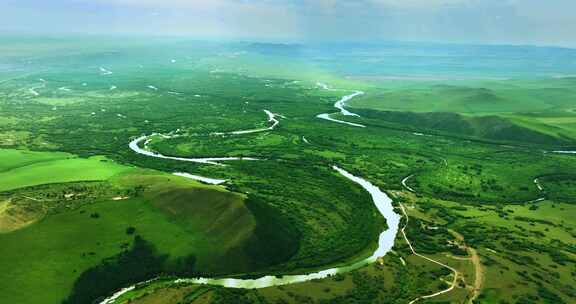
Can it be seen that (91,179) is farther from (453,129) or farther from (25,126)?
(453,129)

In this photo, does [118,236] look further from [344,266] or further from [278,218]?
[344,266]

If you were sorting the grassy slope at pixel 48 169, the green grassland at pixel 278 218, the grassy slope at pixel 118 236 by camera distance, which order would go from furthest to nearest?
the grassy slope at pixel 48 169, the green grassland at pixel 278 218, the grassy slope at pixel 118 236

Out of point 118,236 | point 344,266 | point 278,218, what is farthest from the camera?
point 278,218

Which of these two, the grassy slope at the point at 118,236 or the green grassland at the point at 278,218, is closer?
the grassy slope at the point at 118,236

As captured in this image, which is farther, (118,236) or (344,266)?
(118,236)

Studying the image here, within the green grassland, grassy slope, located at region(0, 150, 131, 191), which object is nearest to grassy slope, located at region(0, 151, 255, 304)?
the green grassland

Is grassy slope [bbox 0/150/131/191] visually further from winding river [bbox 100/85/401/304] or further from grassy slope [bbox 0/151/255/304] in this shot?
grassy slope [bbox 0/151/255/304]

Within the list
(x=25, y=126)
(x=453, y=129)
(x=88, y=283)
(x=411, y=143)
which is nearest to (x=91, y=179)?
(x=88, y=283)

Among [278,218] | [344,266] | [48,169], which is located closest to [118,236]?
[278,218]

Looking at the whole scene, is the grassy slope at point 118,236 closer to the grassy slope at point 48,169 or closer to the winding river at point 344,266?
the winding river at point 344,266

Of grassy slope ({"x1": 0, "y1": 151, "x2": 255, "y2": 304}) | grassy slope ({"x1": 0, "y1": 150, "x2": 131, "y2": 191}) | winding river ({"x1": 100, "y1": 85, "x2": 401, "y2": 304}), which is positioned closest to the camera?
grassy slope ({"x1": 0, "y1": 151, "x2": 255, "y2": 304})

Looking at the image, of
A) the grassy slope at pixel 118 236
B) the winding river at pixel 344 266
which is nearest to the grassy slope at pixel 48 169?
the winding river at pixel 344 266
